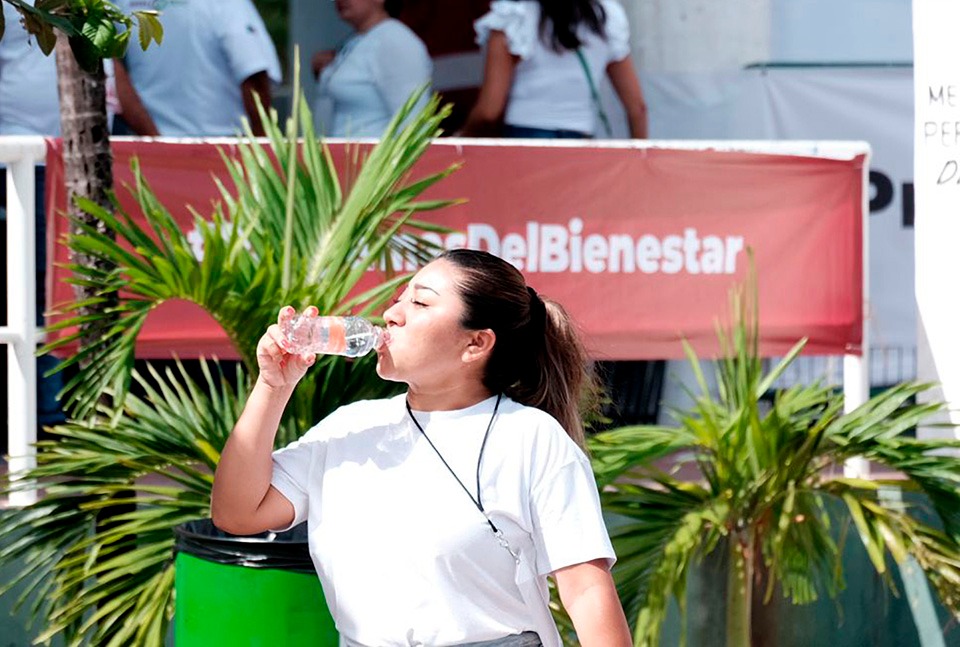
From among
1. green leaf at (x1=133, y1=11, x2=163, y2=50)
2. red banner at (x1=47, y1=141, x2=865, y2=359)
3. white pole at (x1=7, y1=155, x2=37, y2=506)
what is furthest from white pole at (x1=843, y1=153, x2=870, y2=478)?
green leaf at (x1=133, y1=11, x2=163, y2=50)

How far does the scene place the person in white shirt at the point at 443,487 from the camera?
2754 mm

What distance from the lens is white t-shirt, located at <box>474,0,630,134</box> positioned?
22.3 feet

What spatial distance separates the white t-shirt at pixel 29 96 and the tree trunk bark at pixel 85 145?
1.73 metres

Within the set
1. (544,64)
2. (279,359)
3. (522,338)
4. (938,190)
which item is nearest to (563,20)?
(544,64)

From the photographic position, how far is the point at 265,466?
288 cm

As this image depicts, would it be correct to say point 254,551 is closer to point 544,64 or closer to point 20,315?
point 20,315

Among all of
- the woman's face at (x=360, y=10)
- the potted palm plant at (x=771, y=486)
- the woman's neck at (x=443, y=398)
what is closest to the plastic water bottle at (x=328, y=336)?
the woman's neck at (x=443, y=398)

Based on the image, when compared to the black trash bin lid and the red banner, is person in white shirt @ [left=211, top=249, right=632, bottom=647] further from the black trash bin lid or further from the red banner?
the red banner

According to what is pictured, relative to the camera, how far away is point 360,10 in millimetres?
6961

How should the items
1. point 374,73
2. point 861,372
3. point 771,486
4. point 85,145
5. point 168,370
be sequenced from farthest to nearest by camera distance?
point 374,73 < point 861,372 < point 771,486 < point 85,145 < point 168,370

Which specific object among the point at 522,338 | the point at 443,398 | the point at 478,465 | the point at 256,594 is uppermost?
the point at 522,338

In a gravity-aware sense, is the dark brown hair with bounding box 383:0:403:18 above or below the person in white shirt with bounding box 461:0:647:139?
above

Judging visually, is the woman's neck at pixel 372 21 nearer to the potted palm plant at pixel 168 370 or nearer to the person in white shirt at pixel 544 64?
the person in white shirt at pixel 544 64

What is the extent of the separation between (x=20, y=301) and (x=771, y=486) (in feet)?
7.66
